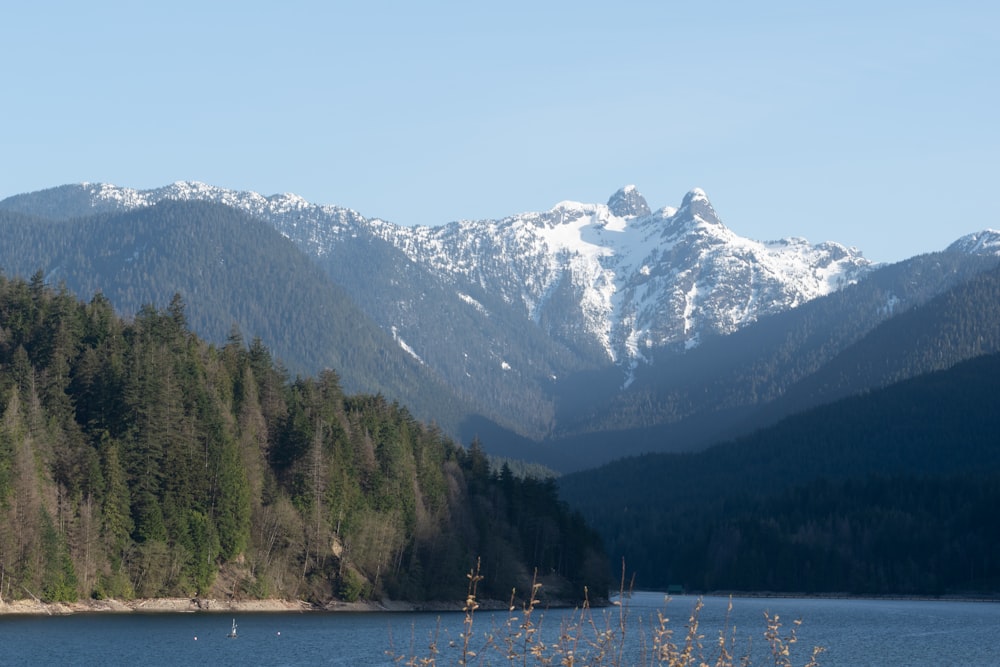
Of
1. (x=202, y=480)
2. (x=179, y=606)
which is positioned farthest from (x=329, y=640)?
(x=202, y=480)

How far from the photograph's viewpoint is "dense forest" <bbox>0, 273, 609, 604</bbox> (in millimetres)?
119750

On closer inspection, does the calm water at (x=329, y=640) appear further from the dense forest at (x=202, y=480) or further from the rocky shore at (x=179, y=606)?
the dense forest at (x=202, y=480)

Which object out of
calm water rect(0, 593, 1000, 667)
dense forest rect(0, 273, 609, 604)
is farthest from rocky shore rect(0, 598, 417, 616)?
calm water rect(0, 593, 1000, 667)

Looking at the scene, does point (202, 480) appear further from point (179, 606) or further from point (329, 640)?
point (329, 640)

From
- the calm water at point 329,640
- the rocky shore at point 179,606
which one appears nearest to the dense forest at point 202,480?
the rocky shore at point 179,606

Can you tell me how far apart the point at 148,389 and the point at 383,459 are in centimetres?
3588

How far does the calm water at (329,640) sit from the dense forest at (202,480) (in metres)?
6.31

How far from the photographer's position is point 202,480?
134 m

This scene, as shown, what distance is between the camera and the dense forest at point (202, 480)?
120 metres

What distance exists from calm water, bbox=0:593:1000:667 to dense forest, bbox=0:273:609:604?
6315mm

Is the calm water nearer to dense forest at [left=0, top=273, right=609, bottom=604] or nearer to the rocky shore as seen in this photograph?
the rocky shore

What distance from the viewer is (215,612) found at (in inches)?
4985

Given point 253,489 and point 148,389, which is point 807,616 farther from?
point 148,389

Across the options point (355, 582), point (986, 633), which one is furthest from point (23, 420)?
point (986, 633)
